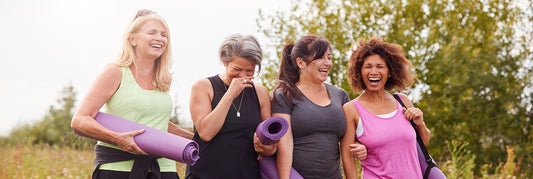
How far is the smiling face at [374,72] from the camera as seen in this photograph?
329 cm

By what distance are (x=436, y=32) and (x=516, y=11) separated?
9.11 ft

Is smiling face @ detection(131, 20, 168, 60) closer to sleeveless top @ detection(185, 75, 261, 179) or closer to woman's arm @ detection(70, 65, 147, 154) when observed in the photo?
woman's arm @ detection(70, 65, 147, 154)

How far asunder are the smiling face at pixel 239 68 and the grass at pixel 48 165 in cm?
311

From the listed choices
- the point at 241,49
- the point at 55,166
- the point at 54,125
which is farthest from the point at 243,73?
the point at 54,125

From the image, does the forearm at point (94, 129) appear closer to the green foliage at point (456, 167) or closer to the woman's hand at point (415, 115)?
the woman's hand at point (415, 115)

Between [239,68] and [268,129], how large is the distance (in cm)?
39

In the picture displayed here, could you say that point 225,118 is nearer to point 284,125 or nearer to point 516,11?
point 284,125

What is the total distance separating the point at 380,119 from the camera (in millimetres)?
3207

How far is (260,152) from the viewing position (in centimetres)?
298

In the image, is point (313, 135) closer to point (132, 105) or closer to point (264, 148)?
point (264, 148)

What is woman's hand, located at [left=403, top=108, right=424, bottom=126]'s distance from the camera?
127 inches

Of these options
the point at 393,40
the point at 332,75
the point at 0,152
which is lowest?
the point at 0,152

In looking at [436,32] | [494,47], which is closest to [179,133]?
[436,32]

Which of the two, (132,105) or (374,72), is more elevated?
(374,72)
